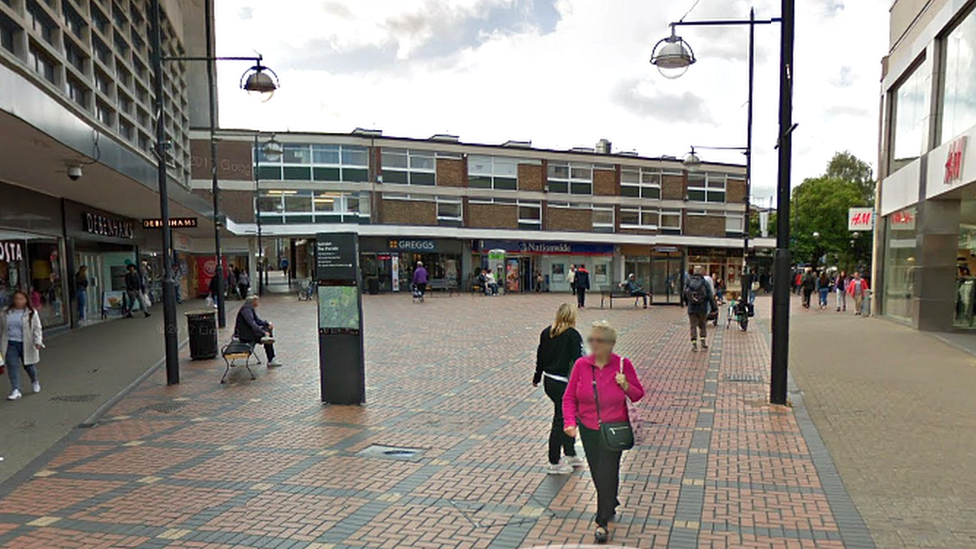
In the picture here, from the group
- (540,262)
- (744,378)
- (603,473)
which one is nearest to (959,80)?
(744,378)

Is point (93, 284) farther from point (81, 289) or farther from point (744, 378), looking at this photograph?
point (744, 378)

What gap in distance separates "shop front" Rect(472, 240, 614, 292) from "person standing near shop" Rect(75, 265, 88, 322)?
2314 cm

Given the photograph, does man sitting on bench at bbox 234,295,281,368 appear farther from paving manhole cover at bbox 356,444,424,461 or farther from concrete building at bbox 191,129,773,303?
concrete building at bbox 191,129,773,303

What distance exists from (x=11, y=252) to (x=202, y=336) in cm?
563

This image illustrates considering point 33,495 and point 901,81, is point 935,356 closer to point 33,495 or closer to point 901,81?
point 901,81

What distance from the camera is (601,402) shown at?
3.83 m

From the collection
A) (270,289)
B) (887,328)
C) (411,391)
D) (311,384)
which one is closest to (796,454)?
(411,391)

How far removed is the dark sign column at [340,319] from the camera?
7539 mm

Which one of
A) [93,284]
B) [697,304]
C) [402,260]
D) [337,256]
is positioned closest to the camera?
[337,256]

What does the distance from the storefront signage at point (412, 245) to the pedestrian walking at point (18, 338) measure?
27.5m

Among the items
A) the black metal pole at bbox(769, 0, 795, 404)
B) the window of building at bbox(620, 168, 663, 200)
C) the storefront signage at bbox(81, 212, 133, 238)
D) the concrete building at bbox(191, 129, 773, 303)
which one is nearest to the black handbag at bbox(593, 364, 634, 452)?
the black metal pole at bbox(769, 0, 795, 404)

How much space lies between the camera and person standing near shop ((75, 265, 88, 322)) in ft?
54.2

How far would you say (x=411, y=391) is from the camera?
8.36m

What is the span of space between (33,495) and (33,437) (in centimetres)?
193
